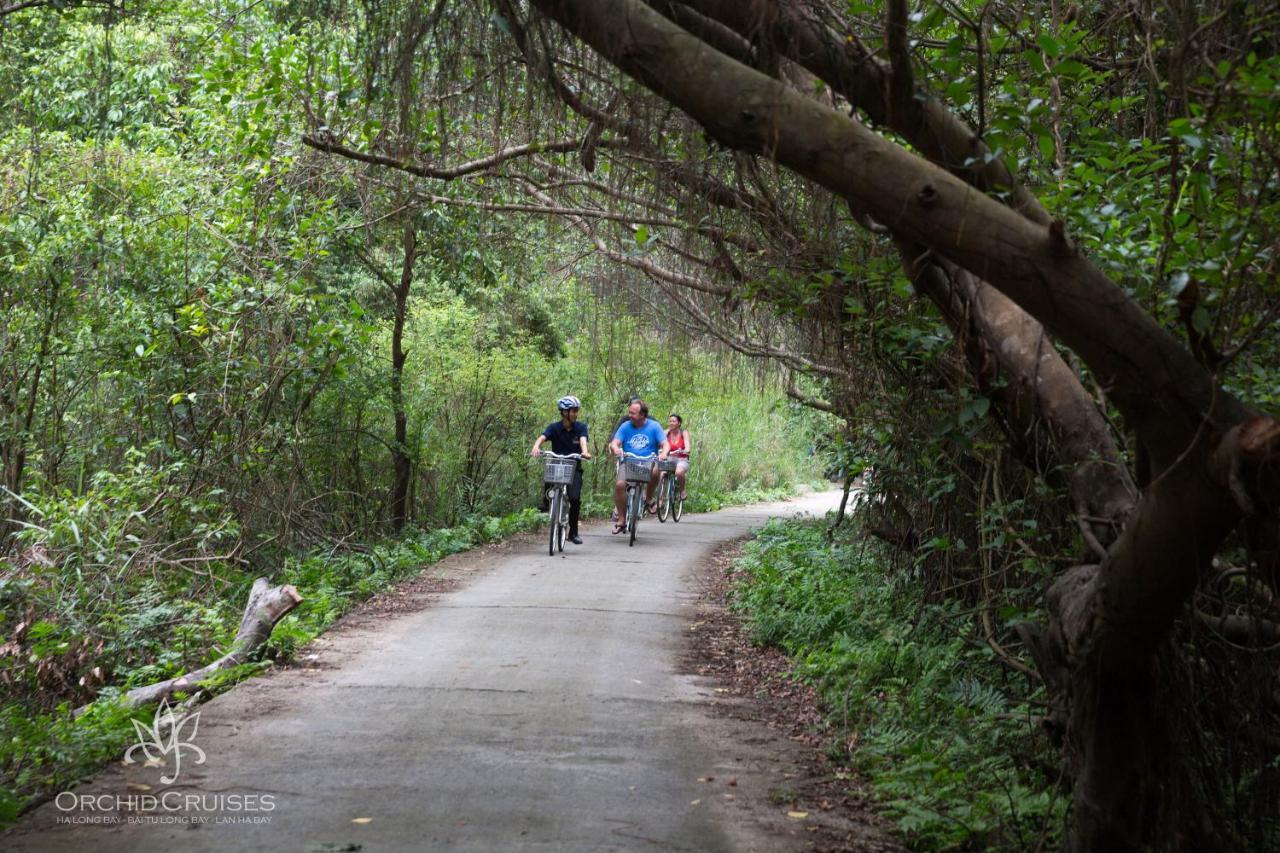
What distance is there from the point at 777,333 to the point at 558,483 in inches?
129

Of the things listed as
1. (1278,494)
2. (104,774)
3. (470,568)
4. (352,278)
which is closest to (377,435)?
(352,278)

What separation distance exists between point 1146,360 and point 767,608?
25.7 ft

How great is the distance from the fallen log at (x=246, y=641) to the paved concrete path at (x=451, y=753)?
1.45ft

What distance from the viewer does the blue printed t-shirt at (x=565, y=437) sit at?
1547 cm

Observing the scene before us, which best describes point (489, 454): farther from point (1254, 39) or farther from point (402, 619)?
point (1254, 39)

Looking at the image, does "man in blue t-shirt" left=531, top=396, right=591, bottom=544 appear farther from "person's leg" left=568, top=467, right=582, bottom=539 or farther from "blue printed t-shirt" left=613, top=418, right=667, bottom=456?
"blue printed t-shirt" left=613, top=418, right=667, bottom=456

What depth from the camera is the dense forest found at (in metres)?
4.07

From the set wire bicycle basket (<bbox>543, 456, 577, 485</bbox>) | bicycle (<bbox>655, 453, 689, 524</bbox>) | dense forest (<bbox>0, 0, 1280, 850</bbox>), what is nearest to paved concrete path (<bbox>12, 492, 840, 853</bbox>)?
dense forest (<bbox>0, 0, 1280, 850</bbox>)

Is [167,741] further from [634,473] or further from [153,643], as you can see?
[634,473]

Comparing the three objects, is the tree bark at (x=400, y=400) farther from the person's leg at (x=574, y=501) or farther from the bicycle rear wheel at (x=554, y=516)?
the bicycle rear wheel at (x=554, y=516)

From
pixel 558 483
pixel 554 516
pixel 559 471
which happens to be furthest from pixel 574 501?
pixel 559 471

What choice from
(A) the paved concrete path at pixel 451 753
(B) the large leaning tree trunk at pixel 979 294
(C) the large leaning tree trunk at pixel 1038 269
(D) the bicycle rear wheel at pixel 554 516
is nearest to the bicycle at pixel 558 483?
(D) the bicycle rear wheel at pixel 554 516

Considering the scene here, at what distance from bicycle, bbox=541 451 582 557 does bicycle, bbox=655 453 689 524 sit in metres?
6.89

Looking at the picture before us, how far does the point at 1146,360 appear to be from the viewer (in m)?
3.85
